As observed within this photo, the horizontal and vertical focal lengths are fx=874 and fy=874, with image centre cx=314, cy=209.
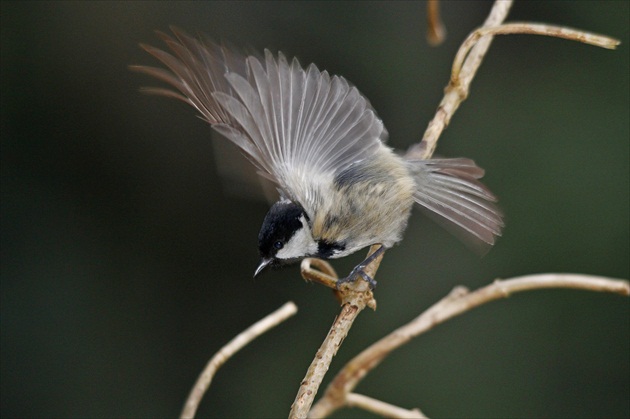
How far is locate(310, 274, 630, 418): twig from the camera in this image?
2.15 ft

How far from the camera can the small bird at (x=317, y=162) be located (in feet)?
4.21

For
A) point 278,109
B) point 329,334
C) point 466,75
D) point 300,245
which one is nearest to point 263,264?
point 300,245

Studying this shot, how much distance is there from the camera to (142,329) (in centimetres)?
375

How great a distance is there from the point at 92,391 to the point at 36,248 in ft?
2.14

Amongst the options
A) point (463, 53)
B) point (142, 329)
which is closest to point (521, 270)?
point (142, 329)

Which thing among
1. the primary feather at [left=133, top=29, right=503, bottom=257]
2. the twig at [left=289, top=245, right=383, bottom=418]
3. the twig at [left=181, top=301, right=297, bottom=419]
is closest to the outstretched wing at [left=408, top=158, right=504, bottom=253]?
the primary feather at [left=133, top=29, right=503, bottom=257]

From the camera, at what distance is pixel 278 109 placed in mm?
1460

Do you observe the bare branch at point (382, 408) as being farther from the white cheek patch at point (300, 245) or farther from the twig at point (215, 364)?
the white cheek patch at point (300, 245)

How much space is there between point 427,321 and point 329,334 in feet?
0.98

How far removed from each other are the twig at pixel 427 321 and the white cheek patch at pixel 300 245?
38.0 inches

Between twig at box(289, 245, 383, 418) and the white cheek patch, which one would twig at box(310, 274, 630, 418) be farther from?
the white cheek patch

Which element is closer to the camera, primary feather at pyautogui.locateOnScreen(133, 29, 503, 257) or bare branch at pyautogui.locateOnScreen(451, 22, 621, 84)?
bare branch at pyautogui.locateOnScreen(451, 22, 621, 84)

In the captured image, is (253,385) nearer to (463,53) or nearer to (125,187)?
(125,187)

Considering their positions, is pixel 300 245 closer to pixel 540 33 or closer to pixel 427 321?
pixel 540 33
